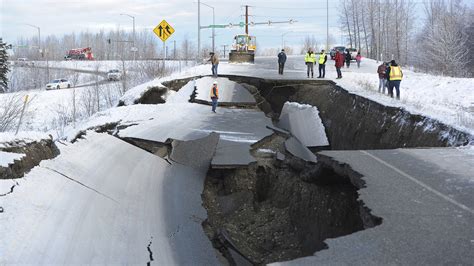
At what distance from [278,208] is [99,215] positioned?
4.57 meters

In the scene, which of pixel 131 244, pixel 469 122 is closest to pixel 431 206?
pixel 131 244

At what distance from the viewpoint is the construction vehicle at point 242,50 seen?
147 feet

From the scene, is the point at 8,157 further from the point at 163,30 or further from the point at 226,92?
the point at 163,30

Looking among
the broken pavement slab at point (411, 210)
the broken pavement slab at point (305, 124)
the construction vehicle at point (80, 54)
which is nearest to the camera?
the broken pavement slab at point (411, 210)

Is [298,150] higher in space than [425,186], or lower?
lower

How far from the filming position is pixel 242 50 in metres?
52.8

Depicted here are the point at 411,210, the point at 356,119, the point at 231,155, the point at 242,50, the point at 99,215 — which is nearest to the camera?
the point at 411,210

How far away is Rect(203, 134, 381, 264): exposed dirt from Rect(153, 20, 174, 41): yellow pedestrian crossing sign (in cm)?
1625

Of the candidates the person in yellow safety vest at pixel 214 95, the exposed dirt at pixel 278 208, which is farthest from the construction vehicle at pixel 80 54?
the exposed dirt at pixel 278 208

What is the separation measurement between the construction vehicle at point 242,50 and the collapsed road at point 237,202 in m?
29.8

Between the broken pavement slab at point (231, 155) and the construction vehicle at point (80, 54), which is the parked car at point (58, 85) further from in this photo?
the broken pavement slab at point (231, 155)

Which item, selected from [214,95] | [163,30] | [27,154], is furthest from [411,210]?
[163,30]

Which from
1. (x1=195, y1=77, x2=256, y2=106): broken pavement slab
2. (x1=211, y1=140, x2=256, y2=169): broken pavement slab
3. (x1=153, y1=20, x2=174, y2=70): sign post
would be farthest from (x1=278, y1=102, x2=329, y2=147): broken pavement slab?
(x1=153, y1=20, x2=174, y2=70): sign post

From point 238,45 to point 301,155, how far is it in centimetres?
4157
